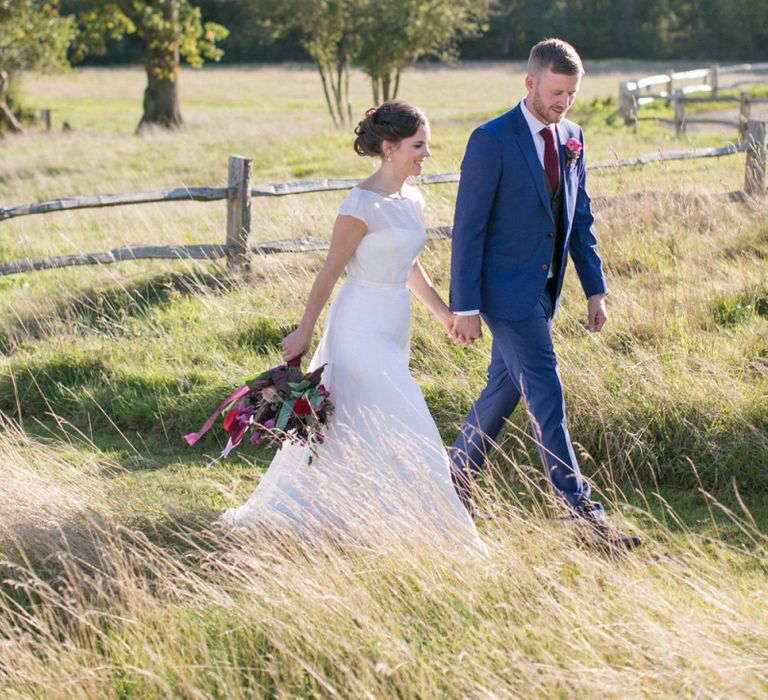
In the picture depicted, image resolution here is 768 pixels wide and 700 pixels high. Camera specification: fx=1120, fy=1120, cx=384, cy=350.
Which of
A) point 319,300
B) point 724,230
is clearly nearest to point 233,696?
point 319,300

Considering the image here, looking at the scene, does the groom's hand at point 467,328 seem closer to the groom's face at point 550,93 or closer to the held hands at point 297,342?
the held hands at point 297,342

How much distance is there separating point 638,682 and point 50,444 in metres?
4.09

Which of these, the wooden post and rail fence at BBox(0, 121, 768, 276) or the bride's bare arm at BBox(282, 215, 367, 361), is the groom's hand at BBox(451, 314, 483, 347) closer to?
the bride's bare arm at BBox(282, 215, 367, 361)

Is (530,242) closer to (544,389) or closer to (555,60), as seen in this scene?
(544,389)

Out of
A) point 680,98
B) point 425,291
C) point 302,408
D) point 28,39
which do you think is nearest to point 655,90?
point 680,98

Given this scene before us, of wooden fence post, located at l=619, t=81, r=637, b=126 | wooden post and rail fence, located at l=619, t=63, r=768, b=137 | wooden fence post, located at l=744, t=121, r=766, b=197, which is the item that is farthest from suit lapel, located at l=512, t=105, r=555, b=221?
wooden fence post, located at l=619, t=81, r=637, b=126

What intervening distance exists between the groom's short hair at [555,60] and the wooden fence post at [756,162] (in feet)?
18.4

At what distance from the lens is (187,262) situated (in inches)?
372

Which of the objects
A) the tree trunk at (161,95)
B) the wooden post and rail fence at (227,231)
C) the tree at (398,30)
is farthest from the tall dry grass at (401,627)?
the tree at (398,30)

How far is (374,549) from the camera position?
406cm

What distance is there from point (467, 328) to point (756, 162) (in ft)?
19.3

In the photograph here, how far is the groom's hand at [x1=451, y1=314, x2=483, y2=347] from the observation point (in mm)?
4590

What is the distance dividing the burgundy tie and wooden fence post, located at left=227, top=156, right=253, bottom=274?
4.43 m

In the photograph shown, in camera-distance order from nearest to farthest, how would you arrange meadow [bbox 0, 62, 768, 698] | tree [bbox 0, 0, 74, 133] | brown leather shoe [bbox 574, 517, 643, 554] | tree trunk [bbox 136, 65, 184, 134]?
meadow [bbox 0, 62, 768, 698]
brown leather shoe [bbox 574, 517, 643, 554]
tree trunk [bbox 136, 65, 184, 134]
tree [bbox 0, 0, 74, 133]
